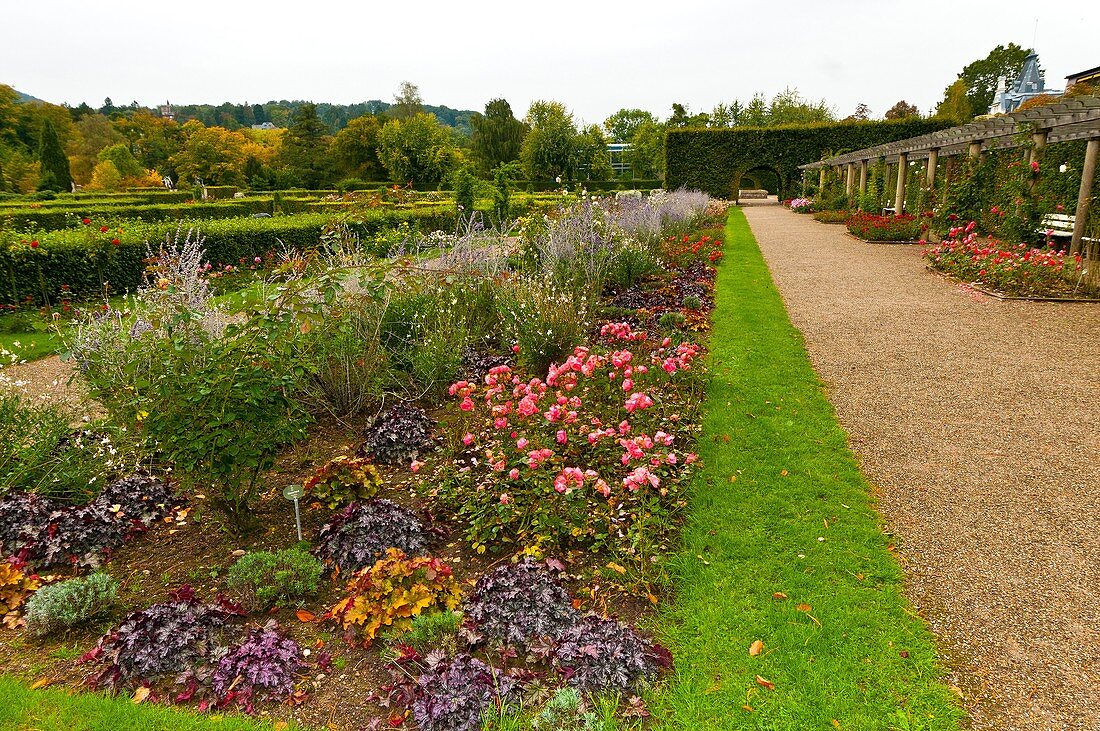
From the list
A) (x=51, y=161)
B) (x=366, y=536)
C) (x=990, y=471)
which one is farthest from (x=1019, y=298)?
(x=51, y=161)

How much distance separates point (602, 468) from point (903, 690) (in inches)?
66.5

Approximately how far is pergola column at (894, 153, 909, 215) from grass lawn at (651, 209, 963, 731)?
47.9 feet

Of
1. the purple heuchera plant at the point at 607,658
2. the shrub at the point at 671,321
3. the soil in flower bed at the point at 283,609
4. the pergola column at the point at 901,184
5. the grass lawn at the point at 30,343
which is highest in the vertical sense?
the pergola column at the point at 901,184

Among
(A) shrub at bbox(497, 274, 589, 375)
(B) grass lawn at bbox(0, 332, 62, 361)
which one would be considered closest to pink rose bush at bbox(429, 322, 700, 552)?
(A) shrub at bbox(497, 274, 589, 375)

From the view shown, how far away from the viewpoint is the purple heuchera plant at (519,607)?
7.83 feet

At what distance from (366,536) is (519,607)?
874 mm

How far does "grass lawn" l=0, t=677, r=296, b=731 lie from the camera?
204 cm

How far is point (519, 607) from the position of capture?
2.46 metres

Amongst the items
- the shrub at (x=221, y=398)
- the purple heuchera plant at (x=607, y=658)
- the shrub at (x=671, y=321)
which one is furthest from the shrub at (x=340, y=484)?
the shrub at (x=671, y=321)

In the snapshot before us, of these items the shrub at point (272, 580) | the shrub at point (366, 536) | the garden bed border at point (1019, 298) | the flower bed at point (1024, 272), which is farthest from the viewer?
the flower bed at point (1024, 272)

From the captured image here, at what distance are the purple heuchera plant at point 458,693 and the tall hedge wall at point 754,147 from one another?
28387mm

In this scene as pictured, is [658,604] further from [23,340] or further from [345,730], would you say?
[23,340]

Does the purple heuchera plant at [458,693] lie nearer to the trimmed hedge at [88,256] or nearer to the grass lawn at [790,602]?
the grass lawn at [790,602]

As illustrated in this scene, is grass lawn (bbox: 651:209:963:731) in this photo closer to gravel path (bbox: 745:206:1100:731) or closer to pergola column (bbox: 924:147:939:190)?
gravel path (bbox: 745:206:1100:731)
